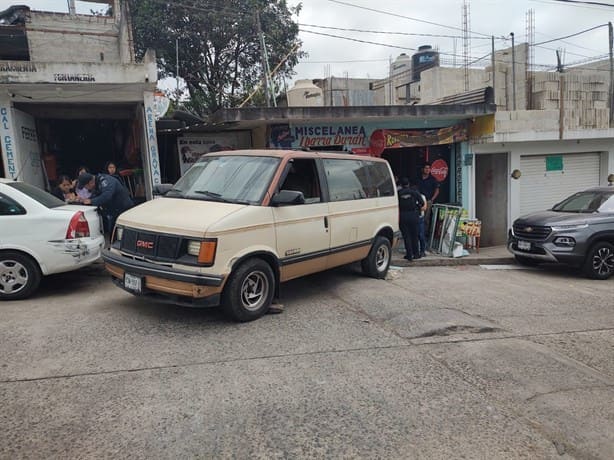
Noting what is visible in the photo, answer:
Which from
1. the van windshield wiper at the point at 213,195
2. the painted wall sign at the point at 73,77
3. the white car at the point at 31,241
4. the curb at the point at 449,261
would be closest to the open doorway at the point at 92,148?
the painted wall sign at the point at 73,77

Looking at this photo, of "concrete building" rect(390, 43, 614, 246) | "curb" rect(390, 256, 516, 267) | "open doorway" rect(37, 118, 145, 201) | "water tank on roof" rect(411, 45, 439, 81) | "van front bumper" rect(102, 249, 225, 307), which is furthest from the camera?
"water tank on roof" rect(411, 45, 439, 81)

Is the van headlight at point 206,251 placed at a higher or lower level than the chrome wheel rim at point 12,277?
higher

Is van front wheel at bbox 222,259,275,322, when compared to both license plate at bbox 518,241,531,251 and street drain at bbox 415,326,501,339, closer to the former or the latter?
street drain at bbox 415,326,501,339

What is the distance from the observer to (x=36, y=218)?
20.2 ft

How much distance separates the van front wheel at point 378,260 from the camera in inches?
312

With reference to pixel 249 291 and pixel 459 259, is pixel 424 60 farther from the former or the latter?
pixel 249 291

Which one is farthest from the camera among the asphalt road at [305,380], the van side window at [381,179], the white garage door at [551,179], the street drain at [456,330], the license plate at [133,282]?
the white garage door at [551,179]

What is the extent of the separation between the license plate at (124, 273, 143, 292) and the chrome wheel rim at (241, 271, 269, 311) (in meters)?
1.09

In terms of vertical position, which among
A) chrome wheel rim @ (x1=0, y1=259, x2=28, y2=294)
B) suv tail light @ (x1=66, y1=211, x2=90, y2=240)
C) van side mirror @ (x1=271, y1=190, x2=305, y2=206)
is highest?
van side mirror @ (x1=271, y1=190, x2=305, y2=206)

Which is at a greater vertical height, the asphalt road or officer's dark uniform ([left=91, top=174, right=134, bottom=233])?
officer's dark uniform ([left=91, top=174, right=134, bottom=233])

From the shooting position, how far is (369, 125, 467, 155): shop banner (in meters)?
12.2

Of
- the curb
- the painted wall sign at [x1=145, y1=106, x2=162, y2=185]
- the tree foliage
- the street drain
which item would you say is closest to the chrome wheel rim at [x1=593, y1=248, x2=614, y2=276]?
the curb

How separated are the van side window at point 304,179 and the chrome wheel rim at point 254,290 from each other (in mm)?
1214

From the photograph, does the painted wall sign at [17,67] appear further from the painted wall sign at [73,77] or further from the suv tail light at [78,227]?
the suv tail light at [78,227]
